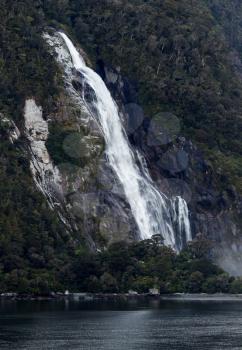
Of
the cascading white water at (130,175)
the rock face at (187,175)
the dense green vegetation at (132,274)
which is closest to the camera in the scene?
the dense green vegetation at (132,274)

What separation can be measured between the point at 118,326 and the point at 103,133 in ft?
211

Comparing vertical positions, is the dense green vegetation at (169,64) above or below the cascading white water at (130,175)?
above

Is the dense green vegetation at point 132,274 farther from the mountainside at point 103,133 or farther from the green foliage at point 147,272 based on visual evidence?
the mountainside at point 103,133

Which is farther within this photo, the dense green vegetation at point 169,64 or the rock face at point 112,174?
the dense green vegetation at point 169,64

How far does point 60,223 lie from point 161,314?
38.0 m

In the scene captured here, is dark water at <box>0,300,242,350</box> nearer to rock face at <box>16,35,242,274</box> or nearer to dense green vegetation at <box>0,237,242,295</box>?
dense green vegetation at <box>0,237,242,295</box>

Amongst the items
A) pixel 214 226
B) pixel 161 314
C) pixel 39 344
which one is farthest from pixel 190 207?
pixel 39 344

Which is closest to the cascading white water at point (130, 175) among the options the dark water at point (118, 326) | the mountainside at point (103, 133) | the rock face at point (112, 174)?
the mountainside at point (103, 133)

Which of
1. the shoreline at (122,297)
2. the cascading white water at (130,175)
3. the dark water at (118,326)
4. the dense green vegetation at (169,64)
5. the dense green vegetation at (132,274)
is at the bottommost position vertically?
the dark water at (118,326)

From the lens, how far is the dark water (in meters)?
85.3

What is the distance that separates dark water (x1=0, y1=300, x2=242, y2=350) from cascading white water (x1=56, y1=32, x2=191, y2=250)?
29835mm

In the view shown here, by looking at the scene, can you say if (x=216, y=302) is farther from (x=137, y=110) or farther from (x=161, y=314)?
(x=137, y=110)

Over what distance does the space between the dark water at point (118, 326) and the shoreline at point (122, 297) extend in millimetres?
3358

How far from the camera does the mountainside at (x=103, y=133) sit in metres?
141
